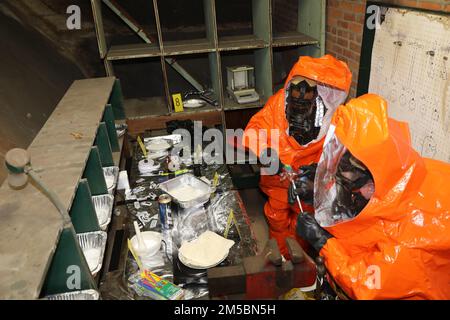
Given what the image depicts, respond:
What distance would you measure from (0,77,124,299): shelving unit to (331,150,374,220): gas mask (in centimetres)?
107

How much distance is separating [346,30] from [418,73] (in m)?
0.87

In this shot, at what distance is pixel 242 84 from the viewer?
9.93 ft

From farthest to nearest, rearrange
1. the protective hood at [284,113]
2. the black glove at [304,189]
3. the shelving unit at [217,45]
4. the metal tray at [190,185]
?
the shelving unit at [217,45] < the protective hood at [284,113] < the black glove at [304,189] < the metal tray at [190,185]

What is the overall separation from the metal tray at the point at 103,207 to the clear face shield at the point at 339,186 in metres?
1.01

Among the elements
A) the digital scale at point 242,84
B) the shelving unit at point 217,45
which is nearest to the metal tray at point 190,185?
the shelving unit at point 217,45

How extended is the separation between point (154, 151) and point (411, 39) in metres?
1.75

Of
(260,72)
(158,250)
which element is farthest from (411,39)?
(158,250)

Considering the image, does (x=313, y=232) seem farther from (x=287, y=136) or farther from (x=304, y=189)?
(x=287, y=136)

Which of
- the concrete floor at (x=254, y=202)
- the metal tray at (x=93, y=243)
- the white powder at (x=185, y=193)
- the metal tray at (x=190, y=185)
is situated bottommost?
the concrete floor at (x=254, y=202)

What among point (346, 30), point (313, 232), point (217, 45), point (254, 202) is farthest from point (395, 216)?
point (217, 45)

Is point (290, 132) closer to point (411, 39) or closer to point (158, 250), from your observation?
point (411, 39)

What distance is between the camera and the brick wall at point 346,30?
2314 millimetres

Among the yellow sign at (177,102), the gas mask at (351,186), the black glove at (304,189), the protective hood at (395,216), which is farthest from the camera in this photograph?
the yellow sign at (177,102)

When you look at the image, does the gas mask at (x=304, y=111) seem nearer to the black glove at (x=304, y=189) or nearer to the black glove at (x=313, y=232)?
the black glove at (x=304, y=189)
